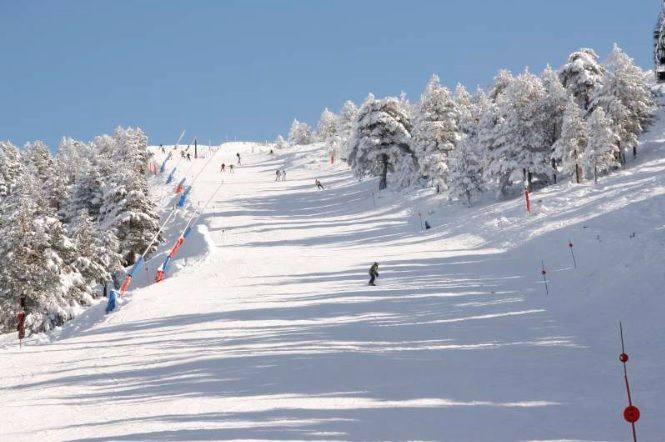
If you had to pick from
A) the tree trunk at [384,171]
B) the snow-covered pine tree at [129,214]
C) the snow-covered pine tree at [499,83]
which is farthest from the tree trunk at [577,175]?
the snow-covered pine tree at [129,214]

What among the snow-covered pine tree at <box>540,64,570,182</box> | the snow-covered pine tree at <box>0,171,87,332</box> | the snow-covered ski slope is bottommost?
the snow-covered ski slope

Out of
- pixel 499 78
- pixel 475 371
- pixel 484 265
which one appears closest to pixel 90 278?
pixel 484 265

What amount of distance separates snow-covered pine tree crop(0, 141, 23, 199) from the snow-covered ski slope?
1731 inches

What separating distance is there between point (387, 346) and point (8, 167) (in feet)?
224

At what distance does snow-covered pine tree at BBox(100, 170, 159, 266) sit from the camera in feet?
151

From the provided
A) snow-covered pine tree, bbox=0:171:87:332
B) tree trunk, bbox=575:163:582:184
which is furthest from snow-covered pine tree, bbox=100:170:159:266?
tree trunk, bbox=575:163:582:184

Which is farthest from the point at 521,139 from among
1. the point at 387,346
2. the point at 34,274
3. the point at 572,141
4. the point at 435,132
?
the point at 34,274

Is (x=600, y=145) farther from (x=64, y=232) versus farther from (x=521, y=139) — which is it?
(x=64, y=232)

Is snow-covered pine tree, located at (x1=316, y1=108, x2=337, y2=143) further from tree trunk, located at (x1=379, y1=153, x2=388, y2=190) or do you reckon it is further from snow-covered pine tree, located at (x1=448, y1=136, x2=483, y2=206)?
snow-covered pine tree, located at (x1=448, y1=136, x2=483, y2=206)

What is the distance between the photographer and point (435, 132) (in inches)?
1961

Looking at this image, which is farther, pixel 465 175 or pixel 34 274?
pixel 465 175

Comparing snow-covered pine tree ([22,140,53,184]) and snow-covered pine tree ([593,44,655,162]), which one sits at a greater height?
snow-covered pine tree ([22,140,53,184])

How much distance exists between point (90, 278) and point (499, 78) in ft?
156

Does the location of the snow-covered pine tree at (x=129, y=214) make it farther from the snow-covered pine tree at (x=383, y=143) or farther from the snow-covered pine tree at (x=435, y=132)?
the snow-covered pine tree at (x=435, y=132)
